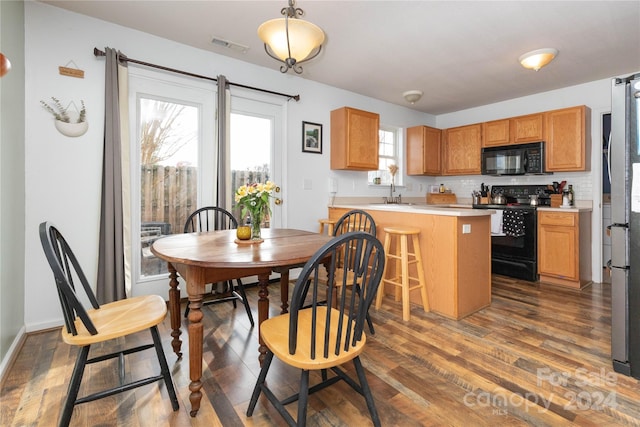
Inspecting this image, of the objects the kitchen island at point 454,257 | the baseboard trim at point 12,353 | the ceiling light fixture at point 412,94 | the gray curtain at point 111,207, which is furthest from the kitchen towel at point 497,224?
the baseboard trim at point 12,353

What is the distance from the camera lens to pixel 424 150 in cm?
492

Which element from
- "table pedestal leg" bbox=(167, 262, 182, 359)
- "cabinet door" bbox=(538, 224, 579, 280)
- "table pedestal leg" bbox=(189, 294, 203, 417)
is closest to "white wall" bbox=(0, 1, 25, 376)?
"table pedestal leg" bbox=(167, 262, 182, 359)

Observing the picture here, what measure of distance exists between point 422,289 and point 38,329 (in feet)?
10.2

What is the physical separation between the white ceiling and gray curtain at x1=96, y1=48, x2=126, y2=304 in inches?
15.8

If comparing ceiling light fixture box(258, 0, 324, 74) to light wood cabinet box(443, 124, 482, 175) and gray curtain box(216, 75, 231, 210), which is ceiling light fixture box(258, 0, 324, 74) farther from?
light wood cabinet box(443, 124, 482, 175)

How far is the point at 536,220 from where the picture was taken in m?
3.79

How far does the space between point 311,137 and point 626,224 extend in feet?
10.00

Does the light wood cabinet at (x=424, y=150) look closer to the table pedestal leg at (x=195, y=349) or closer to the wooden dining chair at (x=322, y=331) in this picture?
the wooden dining chair at (x=322, y=331)

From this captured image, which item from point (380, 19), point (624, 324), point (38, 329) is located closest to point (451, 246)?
point (624, 324)

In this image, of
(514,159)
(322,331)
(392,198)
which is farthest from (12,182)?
(514,159)

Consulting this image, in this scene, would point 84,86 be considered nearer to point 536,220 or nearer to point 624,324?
point 624,324

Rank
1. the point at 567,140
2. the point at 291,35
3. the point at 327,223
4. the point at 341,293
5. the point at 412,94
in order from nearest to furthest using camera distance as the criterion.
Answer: the point at 341,293 < the point at 291,35 < the point at 327,223 < the point at 567,140 < the point at 412,94

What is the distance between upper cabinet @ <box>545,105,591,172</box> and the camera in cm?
371

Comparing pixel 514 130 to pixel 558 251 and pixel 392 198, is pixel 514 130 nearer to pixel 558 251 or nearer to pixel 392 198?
pixel 558 251
